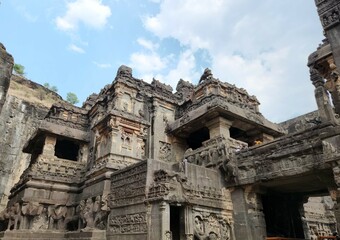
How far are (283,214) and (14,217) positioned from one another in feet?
43.1

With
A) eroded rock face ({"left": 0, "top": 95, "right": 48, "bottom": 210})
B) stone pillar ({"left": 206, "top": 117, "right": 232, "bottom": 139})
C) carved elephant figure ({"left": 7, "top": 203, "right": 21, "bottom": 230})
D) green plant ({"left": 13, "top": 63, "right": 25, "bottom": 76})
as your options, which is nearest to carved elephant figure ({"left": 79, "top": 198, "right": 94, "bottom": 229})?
carved elephant figure ({"left": 7, "top": 203, "right": 21, "bottom": 230})

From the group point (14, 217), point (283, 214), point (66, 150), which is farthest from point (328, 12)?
point (66, 150)

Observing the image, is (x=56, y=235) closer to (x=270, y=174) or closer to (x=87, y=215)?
(x=87, y=215)

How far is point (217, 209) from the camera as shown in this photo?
418 inches

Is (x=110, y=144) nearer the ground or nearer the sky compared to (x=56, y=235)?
nearer the sky

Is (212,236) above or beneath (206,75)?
beneath

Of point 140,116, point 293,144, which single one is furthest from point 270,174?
point 140,116

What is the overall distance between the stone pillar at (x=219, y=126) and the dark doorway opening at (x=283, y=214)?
3665 millimetres

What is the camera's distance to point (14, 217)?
1369cm

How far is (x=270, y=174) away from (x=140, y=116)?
9.10 meters

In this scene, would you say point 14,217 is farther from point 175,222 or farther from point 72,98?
point 72,98

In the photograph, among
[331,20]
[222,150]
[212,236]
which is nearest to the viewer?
[331,20]

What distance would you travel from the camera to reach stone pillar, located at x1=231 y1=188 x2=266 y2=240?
1031 cm

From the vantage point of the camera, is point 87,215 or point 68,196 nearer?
point 87,215
